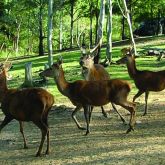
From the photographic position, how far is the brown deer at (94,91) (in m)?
12.4

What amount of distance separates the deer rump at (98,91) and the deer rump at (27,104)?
1860 millimetres

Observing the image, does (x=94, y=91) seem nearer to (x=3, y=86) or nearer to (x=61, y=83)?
(x=61, y=83)

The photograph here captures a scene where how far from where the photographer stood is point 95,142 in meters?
11.6

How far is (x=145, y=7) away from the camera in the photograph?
54000mm

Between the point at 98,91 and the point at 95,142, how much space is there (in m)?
1.44

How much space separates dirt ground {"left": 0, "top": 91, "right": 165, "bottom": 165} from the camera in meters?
10.1

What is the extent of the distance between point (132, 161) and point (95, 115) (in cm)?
528

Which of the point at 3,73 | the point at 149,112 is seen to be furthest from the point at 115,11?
the point at 3,73

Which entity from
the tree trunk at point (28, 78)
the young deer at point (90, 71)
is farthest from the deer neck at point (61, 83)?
the tree trunk at point (28, 78)

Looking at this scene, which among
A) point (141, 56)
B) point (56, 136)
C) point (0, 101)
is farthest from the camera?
point (141, 56)

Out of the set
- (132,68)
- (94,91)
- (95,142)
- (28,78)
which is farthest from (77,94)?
(28,78)

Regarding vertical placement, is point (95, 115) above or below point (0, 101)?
below

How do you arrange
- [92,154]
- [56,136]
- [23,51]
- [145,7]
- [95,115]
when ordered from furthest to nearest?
[23,51], [145,7], [95,115], [56,136], [92,154]

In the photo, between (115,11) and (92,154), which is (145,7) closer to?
(115,11)
